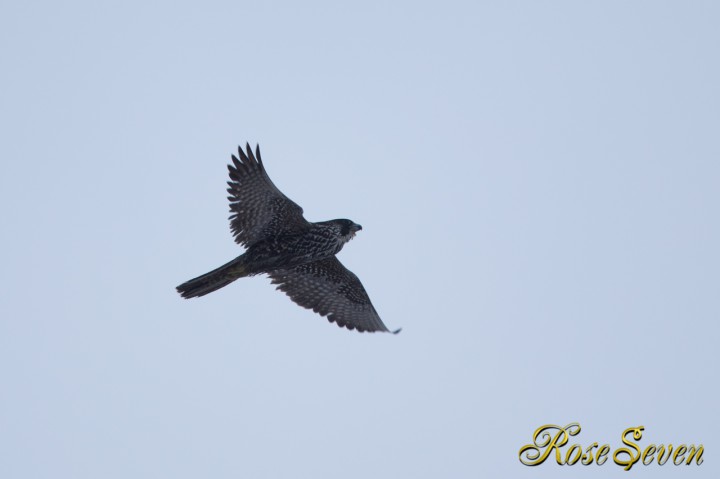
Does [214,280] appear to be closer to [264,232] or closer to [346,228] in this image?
[264,232]

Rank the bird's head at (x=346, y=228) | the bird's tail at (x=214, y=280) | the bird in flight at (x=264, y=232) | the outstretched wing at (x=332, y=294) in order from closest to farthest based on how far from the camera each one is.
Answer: the bird's tail at (x=214, y=280), the bird in flight at (x=264, y=232), the bird's head at (x=346, y=228), the outstretched wing at (x=332, y=294)

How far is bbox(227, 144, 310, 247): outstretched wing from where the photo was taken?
563 inches

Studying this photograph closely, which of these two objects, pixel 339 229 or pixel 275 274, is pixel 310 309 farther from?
pixel 339 229

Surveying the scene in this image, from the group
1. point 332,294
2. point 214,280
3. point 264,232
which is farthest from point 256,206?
point 332,294

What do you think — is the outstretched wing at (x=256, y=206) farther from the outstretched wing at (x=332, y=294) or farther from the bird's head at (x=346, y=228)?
the outstretched wing at (x=332, y=294)

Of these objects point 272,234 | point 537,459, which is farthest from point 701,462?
point 272,234

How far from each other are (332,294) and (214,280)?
2865mm

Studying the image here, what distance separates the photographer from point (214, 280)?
13867 millimetres

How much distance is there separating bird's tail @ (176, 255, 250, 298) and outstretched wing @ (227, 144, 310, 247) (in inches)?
25.3

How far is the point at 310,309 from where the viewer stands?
16.0 m

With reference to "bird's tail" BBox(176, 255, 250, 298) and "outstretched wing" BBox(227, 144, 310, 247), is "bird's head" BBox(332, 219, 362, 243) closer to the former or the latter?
"outstretched wing" BBox(227, 144, 310, 247)

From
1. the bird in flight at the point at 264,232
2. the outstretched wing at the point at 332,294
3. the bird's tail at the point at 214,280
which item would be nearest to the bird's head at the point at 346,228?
the bird in flight at the point at 264,232

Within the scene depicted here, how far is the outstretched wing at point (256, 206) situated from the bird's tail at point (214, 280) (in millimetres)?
644

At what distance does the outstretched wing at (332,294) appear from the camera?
15.9 metres
